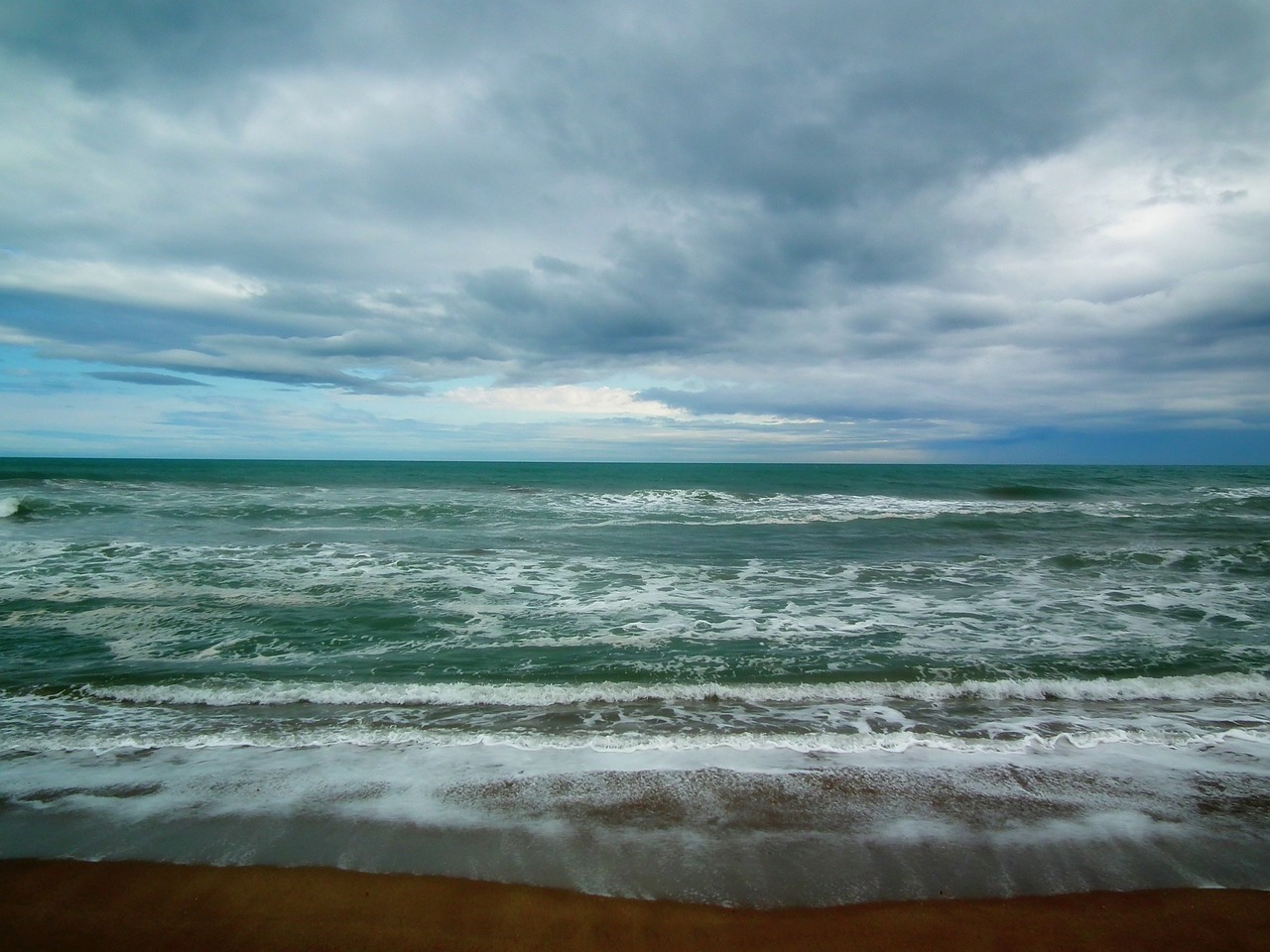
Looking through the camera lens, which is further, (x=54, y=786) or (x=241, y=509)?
(x=241, y=509)

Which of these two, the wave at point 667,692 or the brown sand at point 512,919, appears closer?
the brown sand at point 512,919

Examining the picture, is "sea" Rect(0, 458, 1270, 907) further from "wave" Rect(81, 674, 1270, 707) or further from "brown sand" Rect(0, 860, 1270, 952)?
"brown sand" Rect(0, 860, 1270, 952)

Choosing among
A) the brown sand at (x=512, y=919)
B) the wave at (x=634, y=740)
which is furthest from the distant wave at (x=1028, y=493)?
the brown sand at (x=512, y=919)

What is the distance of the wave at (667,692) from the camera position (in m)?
6.44

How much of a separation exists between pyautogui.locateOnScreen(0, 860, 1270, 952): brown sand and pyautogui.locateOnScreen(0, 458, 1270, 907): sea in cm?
16

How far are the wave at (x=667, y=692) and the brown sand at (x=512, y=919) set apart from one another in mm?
2846

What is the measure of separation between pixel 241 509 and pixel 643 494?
20.9 meters

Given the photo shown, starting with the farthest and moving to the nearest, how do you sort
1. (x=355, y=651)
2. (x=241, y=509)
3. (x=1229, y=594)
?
(x=241, y=509)
(x=1229, y=594)
(x=355, y=651)

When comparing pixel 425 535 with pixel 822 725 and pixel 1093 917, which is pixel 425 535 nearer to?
pixel 822 725

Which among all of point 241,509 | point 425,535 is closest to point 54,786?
point 425,535

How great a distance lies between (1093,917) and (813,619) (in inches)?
243

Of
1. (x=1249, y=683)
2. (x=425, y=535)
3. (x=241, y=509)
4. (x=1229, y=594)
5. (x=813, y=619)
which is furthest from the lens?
(x=241, y=509)

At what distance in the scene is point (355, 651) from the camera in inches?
314

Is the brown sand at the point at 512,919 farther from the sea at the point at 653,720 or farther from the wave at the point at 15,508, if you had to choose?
the wave at the point at 15,508
